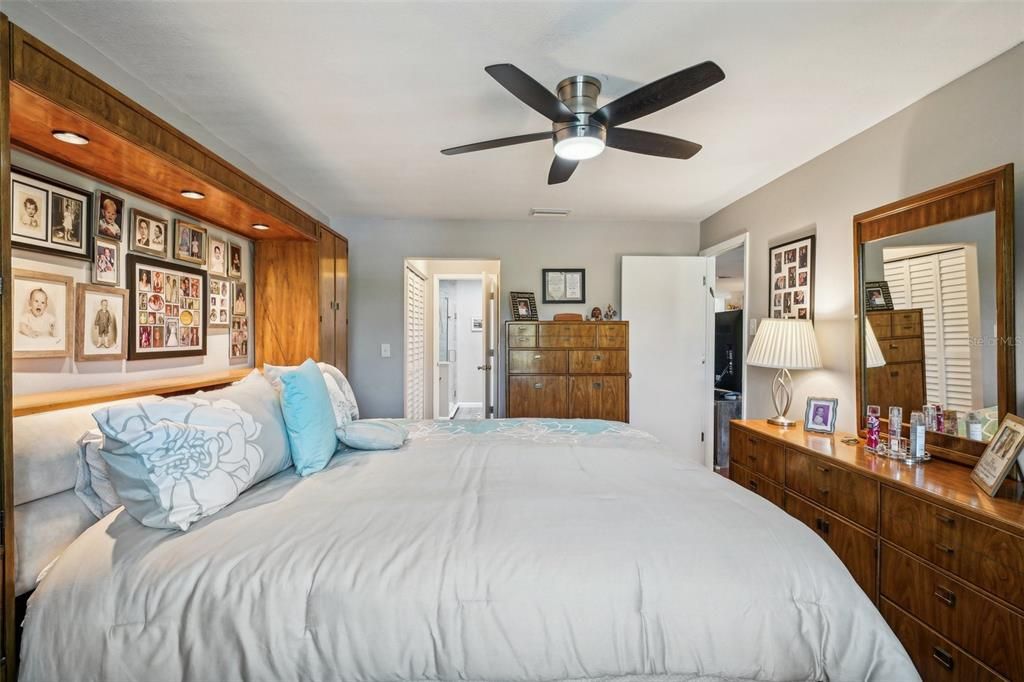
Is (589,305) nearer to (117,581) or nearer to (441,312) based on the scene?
(441,312)

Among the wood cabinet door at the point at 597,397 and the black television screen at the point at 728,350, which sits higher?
the black television screen at the point at 728,350

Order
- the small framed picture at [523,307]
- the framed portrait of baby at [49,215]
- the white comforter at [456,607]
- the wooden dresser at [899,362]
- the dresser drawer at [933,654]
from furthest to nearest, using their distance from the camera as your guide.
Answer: the small framed picture at [523,307], the wooden dresser at [899,362], the framed portrait of baby at [49,215], the dresser drawer at [933,654], the white comforter at [456,607]

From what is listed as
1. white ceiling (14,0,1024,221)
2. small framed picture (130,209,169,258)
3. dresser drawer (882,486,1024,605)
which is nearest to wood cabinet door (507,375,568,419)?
white ceiling (14,0,1024,221)

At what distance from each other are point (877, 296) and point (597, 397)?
6.63 feet

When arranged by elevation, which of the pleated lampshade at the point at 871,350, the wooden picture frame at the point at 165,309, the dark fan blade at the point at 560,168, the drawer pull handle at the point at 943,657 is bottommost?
the drawer pull handle at the point at 943,657

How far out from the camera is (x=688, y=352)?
4.09m

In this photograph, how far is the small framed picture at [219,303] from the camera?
2637 millimetres

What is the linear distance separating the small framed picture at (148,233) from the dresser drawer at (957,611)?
3.44 m

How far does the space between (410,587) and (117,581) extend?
2.46 ft

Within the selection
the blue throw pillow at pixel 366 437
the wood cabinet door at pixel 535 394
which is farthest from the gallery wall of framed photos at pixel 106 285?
the wood cabinet door at pixel 535 394

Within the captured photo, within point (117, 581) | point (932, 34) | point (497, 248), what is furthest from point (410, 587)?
point (497, 248)

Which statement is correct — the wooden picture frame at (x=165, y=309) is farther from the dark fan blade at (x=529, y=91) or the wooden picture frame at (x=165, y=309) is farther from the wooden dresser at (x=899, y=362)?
the wooden dresser at (x=899, y=362)

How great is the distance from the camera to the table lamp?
2.53 meters

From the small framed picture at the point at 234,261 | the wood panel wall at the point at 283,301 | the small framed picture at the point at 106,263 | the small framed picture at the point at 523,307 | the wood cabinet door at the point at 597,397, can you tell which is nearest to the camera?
the small framed picture at the point at 106,263
